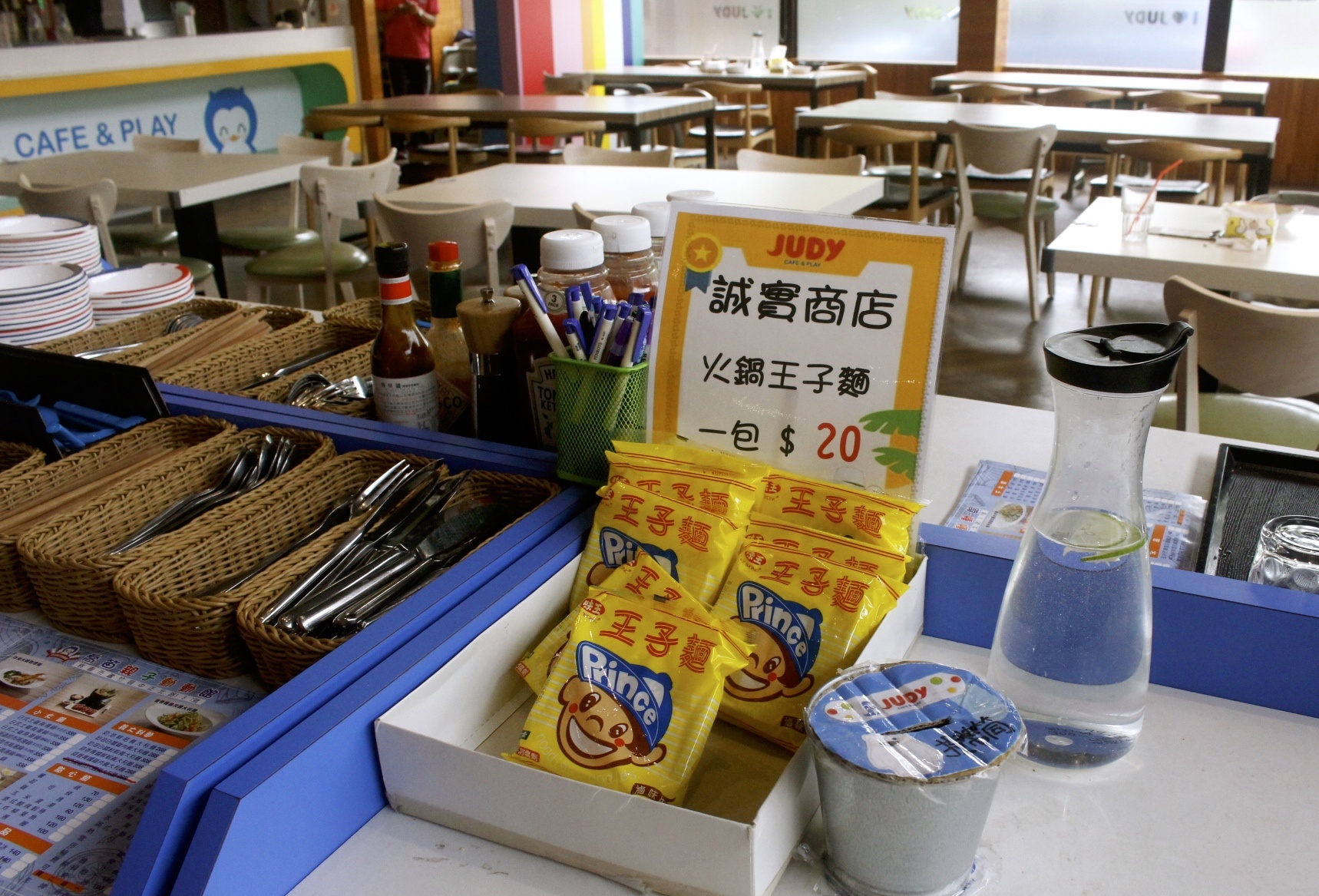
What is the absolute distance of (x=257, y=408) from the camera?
1.28m

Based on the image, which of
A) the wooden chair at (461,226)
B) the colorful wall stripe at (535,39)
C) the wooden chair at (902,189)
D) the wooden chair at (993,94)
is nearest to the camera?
the wooden chair at (461,226)

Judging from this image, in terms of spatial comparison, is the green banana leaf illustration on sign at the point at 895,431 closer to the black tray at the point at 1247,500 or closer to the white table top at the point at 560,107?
the black tray at the point at 1247,500

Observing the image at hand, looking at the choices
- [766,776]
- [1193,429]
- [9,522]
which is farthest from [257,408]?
[1193,429]

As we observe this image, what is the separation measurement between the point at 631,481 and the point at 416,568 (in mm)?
220

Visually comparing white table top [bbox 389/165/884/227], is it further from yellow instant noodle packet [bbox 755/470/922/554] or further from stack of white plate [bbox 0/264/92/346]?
yellow instant noodle packet [bbox 755/470/922/554]

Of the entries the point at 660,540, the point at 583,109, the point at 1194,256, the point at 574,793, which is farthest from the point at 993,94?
the point at 574,793

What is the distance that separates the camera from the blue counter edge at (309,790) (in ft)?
2.17

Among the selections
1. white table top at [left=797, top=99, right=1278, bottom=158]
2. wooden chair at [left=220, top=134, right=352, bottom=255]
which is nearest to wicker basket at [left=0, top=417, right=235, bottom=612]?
wooden chair at [left=220, top=134, right=352, bottom=255]

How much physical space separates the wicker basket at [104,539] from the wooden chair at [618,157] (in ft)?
10.5

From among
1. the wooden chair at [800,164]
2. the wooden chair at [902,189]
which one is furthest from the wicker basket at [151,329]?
the wooden chair at [902,189]

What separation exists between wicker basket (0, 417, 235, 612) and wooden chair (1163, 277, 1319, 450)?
181 centimetres

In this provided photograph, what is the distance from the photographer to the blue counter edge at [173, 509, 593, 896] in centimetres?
66

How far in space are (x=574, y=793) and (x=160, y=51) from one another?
7.46 meters

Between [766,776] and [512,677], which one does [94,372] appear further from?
[766,776]
